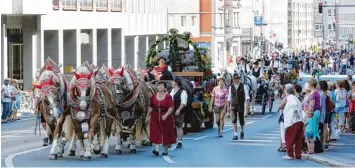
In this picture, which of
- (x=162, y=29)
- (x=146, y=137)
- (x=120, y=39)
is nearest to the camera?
(x=146, y=137)

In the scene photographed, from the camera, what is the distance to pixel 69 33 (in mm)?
68250

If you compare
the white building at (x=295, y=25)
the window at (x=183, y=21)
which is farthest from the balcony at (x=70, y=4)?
the white building at (x=295, y=25)

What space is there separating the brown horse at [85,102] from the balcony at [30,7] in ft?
106

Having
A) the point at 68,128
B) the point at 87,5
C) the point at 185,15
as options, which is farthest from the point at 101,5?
the point at 68,128

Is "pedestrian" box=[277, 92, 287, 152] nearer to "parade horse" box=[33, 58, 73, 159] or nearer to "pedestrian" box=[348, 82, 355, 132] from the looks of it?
"parade horse" box=[33, 58, 73, 159]

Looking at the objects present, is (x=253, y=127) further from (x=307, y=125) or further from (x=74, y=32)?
(x=74, y=32)

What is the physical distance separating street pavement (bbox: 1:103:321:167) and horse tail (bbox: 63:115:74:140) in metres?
0.46

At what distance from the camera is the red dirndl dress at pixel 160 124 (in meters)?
25.3

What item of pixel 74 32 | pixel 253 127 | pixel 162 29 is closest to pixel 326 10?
pixel 162 29

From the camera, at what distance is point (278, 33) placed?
545 feet

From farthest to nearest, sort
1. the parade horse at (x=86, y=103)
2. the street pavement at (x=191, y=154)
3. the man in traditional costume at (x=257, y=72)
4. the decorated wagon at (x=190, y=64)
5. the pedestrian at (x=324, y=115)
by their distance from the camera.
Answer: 1. the man in traditional costume at (x=257, y=72)
2. the decorated wagon at (x=190, y=64)
3. the pedestrian at (x=324, y=115)
4. the parade horse at (x=86, y=103)
5. the street pavement at (x=191, y=154)

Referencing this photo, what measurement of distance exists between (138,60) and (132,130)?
56.1 meters

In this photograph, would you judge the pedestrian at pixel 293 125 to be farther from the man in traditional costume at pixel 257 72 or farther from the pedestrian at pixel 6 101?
the man in traditional costume at pixel 257 72

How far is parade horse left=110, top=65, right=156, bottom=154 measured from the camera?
26.1 m
